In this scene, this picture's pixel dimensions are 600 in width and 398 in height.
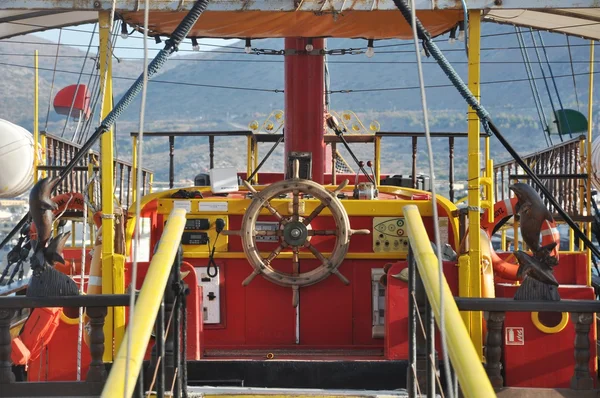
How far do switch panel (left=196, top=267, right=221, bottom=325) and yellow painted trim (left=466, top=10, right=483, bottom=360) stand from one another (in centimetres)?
226

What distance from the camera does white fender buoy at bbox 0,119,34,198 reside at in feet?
41.9

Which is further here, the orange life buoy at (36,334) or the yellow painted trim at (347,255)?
the yellow painted trim at (347,255)

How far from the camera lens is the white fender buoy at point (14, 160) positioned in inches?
503

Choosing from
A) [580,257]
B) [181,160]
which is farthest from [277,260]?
[181,160]

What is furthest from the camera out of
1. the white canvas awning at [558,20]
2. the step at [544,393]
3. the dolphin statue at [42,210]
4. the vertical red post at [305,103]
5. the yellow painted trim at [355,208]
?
the vertical red post at [305,103]

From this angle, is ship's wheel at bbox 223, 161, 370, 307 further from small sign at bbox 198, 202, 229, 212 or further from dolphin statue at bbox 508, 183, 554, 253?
dolphin statue at bbox 508, 183, 554, 253

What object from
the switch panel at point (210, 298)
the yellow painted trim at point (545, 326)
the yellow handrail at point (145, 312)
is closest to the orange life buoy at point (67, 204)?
the switch panel at point (210, 298)

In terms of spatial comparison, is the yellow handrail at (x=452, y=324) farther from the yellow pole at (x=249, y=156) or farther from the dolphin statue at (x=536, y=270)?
the yellow pole at (x=249, y=156)

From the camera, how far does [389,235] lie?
8898mm

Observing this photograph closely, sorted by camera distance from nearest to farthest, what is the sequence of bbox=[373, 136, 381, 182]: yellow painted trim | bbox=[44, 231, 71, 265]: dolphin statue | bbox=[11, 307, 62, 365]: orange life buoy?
1. bbox=[44, 231, 71, 265]: dolphin statue
2. bbox=[11, 307, 62, 365]: orange life buoy
3. bbox=[373, 136, 381, 182]: yellow painted trim

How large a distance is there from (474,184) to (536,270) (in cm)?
144

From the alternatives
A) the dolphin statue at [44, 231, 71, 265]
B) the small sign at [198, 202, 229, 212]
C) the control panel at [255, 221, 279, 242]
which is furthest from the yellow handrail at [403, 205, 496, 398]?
the small sign at [198, 202, 229, 212]

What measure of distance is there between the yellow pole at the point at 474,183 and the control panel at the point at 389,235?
1301 millimetres

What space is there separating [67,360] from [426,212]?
10.8 feet
